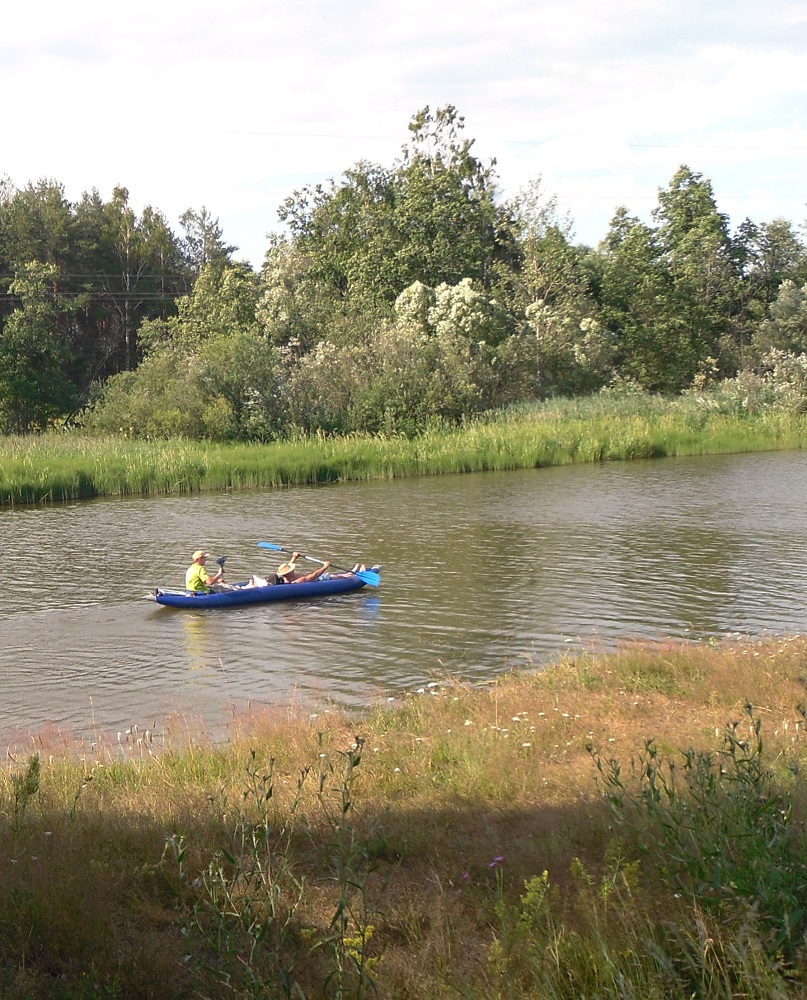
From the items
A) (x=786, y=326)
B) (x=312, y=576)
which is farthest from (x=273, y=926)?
(x=786, y=326)

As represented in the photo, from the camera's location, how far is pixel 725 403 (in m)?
44.8

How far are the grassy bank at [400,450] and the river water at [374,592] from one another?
317 centimetres

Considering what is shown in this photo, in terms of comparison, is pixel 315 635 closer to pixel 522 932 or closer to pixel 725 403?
pixel 522 932

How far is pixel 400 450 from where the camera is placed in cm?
3694

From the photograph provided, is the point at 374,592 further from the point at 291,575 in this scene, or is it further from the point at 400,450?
the point at 400,450

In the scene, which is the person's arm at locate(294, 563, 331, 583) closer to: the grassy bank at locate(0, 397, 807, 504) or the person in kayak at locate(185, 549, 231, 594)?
the person in kayak at locate(185, 549, 231, 594)

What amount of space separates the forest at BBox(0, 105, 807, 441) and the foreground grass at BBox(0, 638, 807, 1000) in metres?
34.4

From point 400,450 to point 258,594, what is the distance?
785 inches

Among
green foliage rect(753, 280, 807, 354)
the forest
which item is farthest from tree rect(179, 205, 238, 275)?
green foliage rect(753, 280, 807, 354)

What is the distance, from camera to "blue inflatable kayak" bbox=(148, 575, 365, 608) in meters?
16.9

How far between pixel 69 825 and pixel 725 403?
139 feet

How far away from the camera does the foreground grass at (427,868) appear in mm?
3609

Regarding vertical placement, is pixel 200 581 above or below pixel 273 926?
below

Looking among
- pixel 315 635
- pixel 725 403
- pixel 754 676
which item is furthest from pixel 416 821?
pixel 725 403
